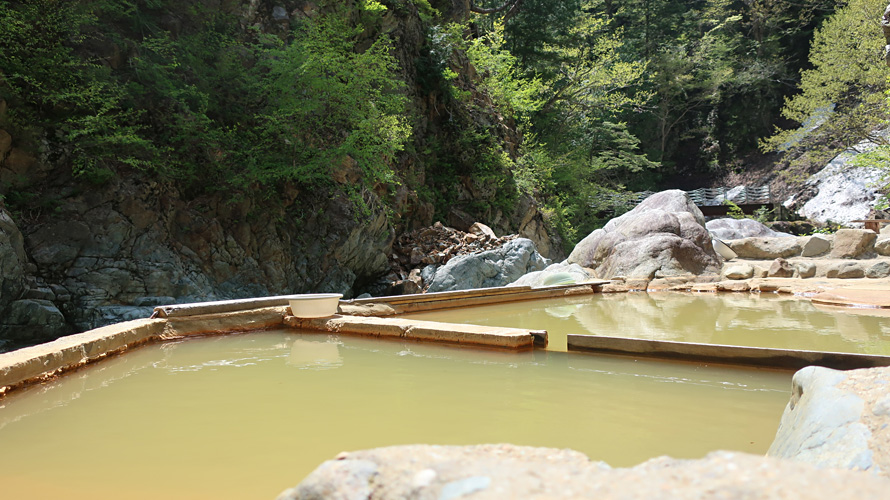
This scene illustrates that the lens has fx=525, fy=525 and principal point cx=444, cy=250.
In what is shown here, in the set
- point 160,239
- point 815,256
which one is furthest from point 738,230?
point 160,239

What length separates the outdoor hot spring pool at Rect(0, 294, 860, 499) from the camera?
2350 millimetres

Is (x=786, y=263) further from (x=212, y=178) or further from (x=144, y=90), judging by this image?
(x=144, y=90)

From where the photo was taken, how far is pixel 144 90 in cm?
882

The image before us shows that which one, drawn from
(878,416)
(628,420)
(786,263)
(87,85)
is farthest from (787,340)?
(87,85)

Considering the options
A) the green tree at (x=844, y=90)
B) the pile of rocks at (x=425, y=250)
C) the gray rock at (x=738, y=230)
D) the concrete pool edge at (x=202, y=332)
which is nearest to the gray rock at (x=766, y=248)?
the gray rock at (x=738, y=230)

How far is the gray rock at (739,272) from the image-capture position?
38.9ft

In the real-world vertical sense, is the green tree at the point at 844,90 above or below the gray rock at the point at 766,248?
above

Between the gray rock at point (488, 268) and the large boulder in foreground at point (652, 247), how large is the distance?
87.5 inches

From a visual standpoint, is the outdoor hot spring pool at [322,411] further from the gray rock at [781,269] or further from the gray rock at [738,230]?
the gray rock at [738,230]

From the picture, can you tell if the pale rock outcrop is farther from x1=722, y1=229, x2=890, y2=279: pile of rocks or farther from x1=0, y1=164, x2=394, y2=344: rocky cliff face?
x1=0, y1=164, x2=394, y2=344: rocky cliff face

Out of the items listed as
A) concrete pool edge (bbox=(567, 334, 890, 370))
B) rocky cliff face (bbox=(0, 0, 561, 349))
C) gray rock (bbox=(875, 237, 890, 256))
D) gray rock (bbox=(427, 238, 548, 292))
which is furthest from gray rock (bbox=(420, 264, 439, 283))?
gray rock (bbox=(875, 237, 890, 256))

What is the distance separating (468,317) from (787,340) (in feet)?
12.6

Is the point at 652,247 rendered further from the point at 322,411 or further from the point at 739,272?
the point at 322,411

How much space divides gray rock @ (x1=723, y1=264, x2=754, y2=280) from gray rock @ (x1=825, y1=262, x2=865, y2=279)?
160 centimetres
